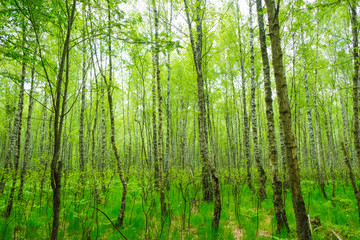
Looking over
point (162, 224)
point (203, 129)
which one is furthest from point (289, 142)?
point (162, 224)

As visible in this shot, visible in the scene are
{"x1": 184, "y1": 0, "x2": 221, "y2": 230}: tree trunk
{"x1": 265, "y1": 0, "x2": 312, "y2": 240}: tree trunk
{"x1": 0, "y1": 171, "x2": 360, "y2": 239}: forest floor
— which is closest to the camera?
{"x1": 265, "y1": 0, "x2": 312, "y2": 240}: tree trunk

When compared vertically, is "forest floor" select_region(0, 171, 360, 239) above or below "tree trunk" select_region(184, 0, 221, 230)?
below

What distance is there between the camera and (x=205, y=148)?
4570 mm

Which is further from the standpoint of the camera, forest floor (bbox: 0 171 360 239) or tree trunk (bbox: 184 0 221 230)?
tree trunk (bbox: 184 0 221 230)

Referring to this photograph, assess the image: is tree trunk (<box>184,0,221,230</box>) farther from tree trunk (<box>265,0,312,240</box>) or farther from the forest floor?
tree trunk (<box>265,0,312,240</box>)

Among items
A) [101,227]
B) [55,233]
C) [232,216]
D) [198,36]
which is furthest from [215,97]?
[55,233]

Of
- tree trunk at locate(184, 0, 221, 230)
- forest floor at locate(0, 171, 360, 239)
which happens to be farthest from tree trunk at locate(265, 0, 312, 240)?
tree trunk at locate(184, 0, 221, 230)

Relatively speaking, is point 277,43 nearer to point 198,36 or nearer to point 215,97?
point 198,36

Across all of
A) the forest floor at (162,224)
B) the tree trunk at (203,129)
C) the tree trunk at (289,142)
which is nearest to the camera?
the tree trunk at (289,142)

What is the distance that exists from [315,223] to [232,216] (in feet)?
6.49

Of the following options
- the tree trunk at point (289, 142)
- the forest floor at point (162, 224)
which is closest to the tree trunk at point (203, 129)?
the forest floor at point (162, 224)

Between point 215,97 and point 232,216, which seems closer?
point 232,216

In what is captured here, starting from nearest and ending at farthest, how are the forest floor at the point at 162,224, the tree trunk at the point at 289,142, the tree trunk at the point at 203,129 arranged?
the tree trunk at the point at 289,142 → the forest floor at the point at 162,224 → the tree trunk at the point at 203,129

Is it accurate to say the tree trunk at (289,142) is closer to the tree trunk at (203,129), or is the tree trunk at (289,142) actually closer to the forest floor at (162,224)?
the forest floor at (162,224)
